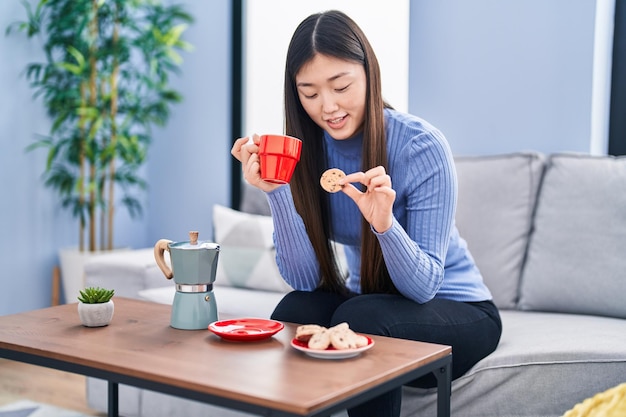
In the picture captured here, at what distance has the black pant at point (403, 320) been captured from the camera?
58.2 inches

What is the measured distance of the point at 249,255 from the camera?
262 cm

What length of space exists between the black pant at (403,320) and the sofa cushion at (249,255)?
825 mm

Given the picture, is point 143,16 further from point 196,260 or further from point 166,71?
point 196,260

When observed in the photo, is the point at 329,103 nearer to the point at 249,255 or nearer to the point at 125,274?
the point at 249,255

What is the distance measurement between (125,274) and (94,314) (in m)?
1.20

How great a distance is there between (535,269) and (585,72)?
2.45ft

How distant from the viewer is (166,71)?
3.79 metres

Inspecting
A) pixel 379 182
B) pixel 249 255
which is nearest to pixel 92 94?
pixel 249 255

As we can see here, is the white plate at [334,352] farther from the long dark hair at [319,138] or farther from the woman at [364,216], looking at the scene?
the long dark hair at [319,138]

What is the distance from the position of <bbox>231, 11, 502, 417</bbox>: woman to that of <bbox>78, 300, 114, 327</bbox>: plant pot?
0.39m

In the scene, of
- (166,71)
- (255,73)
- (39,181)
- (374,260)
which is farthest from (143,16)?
(374,260)

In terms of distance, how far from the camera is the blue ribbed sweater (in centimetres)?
154

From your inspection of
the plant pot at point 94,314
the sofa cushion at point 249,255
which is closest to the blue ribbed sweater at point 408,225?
the plant pot at point 94,314

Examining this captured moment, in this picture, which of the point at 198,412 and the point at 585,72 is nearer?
the point at 198,412
